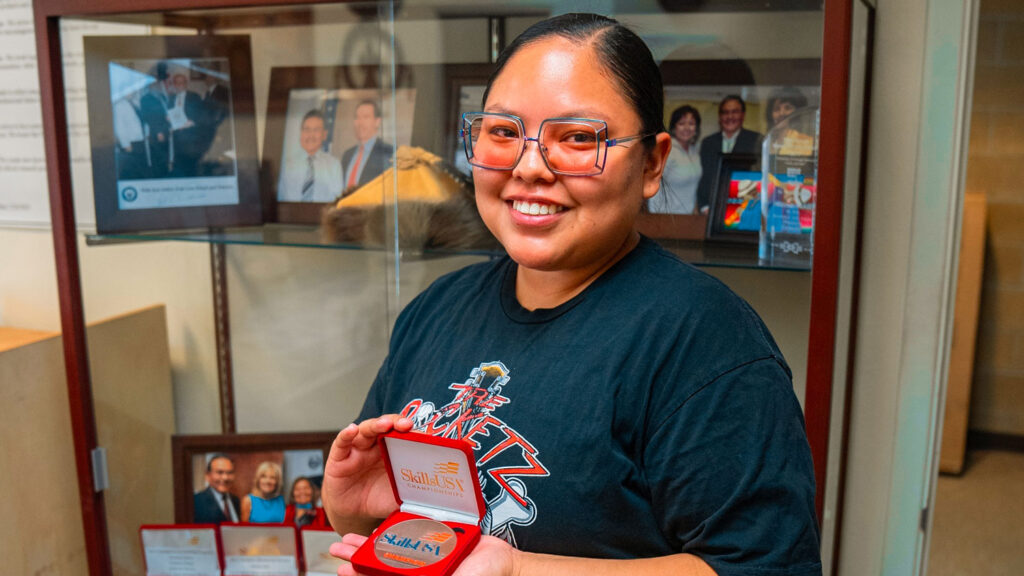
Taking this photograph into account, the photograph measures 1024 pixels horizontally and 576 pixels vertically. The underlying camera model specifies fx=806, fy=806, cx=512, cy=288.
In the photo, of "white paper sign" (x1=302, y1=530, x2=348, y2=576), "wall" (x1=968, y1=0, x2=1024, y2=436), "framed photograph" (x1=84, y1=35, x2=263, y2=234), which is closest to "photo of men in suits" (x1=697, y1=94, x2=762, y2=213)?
"framed photograph" (x1=84, y1=35, x2=263, y2=234)

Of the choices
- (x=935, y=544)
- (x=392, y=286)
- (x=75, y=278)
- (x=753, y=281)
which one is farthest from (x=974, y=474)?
(x=75, y=278)

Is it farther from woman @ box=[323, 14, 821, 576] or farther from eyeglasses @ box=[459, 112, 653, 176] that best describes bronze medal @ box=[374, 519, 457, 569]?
eyeglasses @ box=[459, 112, 653, 176]

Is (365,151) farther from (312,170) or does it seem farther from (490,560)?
(490,560)

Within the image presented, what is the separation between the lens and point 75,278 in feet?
5.37

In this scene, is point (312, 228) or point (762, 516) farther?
point (312, 228)

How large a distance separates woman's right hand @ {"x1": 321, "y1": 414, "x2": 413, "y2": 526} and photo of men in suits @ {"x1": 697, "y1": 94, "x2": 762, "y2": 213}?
2.34 ft

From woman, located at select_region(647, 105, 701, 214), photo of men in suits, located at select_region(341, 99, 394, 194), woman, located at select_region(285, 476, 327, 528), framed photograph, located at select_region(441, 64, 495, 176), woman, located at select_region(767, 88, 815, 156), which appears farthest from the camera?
woman, located at select_region(285, 476, 327, 528)

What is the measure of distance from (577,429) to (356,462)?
0.28m

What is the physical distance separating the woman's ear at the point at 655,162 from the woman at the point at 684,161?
1.41 feet

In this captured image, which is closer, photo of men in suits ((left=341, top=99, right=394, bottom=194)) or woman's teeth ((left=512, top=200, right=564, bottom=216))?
woman's teeth ((left=512, top=200, right=564, bottom=216))

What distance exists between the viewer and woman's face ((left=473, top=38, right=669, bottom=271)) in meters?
0.80

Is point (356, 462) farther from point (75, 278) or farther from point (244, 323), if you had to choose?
point (244, 323)

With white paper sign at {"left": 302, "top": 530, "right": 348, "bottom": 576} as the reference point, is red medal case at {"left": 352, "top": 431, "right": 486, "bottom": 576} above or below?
above

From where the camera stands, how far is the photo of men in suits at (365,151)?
5.21 feet
